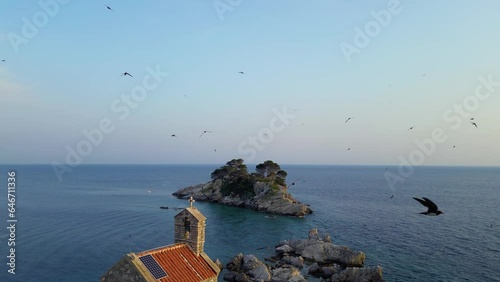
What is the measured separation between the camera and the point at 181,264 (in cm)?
2150

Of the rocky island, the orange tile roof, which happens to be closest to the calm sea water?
the rocky island

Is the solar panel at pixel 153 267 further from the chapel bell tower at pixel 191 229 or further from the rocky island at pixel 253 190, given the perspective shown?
the rocky island at pixel 253 190

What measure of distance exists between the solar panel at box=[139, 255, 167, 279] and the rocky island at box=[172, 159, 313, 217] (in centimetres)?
6321

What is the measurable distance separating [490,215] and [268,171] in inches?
2213

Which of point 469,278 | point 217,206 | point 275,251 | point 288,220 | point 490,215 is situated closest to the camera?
point 469,278

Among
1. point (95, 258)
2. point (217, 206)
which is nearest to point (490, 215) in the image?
point (217, 206)

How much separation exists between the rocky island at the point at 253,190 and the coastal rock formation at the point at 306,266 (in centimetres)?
3289

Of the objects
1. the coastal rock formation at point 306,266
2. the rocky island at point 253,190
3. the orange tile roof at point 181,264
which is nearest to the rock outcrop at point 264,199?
the rocky island at point 253,190

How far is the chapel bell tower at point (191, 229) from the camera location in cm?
2303

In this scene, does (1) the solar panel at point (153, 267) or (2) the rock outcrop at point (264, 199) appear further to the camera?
(2) the rock outcrop at point (264, 199)

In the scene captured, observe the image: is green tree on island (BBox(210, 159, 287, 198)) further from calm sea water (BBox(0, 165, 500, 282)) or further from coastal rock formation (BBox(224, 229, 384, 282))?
coastal rock formation (BBox(224, 229, 384, 282))

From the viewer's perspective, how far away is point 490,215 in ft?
280

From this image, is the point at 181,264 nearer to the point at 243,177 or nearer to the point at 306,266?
the point at 306,266

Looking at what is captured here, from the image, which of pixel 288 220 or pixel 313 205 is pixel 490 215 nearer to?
pixel 313 205
